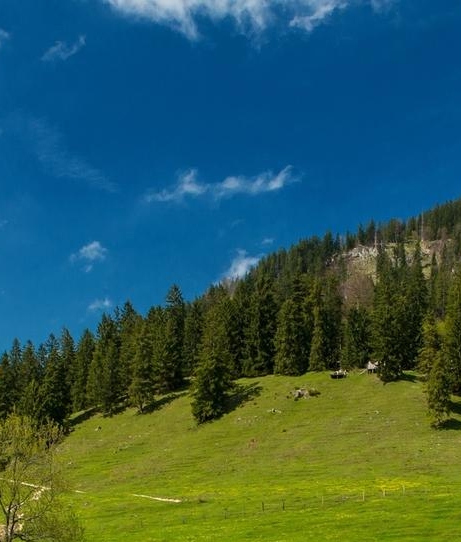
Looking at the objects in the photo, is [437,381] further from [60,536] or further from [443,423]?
[60,536]

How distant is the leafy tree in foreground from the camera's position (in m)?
43.1

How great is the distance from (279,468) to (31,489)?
45.7m

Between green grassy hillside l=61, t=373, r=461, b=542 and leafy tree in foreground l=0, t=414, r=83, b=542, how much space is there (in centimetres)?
→ 1066

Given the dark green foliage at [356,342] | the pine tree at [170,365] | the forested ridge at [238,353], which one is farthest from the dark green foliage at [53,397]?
the dark green foliage at [356,342]

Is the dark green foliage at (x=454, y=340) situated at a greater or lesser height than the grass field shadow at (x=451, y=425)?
greater

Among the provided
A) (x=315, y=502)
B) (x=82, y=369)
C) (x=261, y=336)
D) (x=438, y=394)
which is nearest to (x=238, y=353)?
(x=261, y=336)

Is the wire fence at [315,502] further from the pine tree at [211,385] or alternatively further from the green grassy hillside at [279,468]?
the pine tree at [211,385]

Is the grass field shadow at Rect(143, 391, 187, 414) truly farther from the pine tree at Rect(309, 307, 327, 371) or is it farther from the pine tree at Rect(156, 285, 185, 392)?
the pine tree at Rect(309, 307, 327, 371)

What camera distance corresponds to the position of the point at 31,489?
4422 centimetres

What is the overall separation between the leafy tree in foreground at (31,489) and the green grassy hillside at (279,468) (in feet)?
35.0

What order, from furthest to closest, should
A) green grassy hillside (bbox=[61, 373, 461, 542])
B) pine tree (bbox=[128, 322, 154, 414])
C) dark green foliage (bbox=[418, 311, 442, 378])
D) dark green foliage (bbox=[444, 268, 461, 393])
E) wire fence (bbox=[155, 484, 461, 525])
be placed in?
pine tree (bbox=[128, 322, 154, 414]) < dark green foliage (bbox=[444, 268, 461, 393]) < dark green foliage (bbox=[418, 311, 442, 378]) < wire fence (bbox=[155, 484, 461, 525]) < green grassy hillside (bbox=[61, 373, 461, 542])

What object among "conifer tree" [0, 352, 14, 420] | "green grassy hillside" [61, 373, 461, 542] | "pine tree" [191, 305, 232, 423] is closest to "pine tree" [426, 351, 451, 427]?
"green grassy hillside" [61, 373, 461, 542]

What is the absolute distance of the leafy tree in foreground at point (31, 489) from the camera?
43094 mm

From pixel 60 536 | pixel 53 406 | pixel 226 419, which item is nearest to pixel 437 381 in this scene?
pixel 226 419
